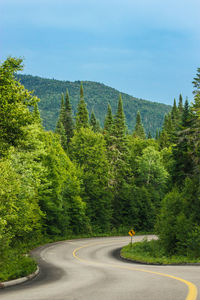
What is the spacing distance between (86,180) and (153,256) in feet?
92.9

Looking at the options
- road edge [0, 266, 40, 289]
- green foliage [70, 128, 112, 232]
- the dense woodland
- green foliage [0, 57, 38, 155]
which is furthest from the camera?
green foliage [70, 128, 112, 232]

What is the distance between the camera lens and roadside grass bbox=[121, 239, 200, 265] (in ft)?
72.8

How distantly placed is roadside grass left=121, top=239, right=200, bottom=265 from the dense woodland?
828 mm

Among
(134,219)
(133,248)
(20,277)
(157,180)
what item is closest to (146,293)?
(20,277)

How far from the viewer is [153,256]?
2791 cm

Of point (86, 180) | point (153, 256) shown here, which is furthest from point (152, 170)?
point (153, 256)

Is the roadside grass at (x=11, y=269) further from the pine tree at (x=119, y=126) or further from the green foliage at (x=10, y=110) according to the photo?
the pine tree at (x=119, y=126)

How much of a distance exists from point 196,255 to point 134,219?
39250mm

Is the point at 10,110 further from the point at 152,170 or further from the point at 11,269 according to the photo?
the point at 152,170

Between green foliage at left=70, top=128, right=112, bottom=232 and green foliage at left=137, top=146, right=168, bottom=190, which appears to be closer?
green foliage at left=70, top=128, right=112, bottom=232

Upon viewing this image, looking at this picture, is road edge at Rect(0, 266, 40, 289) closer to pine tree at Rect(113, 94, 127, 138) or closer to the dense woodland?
the dense woodland

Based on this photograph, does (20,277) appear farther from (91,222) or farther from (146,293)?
(91,222)

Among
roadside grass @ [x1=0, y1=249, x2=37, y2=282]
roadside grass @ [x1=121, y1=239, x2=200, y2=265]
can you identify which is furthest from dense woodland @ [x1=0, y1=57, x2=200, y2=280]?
roadside grass @ [x1=121, y1=239, x2=200, y2=265]

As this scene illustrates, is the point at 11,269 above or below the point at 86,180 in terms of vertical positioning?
below
